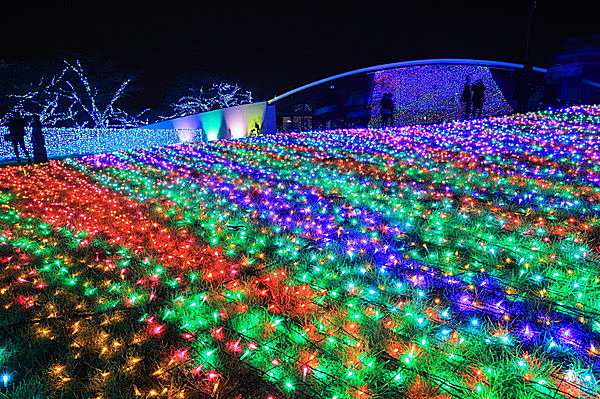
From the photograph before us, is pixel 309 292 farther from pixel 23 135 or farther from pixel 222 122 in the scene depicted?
pixel 222 122

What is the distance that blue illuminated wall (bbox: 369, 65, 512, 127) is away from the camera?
26703mm

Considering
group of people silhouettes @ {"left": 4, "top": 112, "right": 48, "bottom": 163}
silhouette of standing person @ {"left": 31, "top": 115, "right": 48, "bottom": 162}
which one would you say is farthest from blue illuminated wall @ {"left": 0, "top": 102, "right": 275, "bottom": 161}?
silhouette of standing person @ {"left": 31, "top": 115, "right": 48, "bottom": 162}

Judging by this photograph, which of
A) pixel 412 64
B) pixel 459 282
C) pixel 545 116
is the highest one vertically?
pixel 412 64

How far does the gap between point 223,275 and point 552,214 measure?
14.0 ft

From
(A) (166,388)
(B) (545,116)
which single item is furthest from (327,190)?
(B) (545,116)

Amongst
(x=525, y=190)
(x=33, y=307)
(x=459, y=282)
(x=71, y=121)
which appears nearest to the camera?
(x=33, y=307)

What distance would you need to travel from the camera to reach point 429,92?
1069 inches

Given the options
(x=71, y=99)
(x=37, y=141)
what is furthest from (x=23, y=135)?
(x=71, y=99)

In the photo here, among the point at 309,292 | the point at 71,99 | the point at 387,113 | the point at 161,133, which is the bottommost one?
the point at 309,292

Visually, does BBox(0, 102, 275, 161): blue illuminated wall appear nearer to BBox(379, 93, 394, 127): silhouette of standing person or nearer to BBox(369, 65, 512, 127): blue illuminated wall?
BBox(379, 93, 394, 127): silhouette of standing person

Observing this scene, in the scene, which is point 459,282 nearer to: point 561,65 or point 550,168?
point 550,168

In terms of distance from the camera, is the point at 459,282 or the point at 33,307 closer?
the point at 33,307

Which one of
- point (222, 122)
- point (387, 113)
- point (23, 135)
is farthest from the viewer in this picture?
point (222, 122)

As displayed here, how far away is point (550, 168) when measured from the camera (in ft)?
25.3
